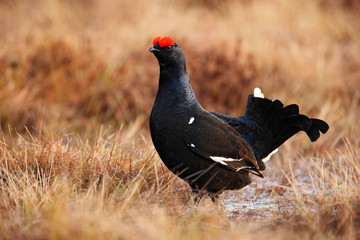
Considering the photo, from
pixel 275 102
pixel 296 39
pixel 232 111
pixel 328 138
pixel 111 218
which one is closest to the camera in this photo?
pixel 111 218

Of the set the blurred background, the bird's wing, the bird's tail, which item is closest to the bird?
the bird's wing

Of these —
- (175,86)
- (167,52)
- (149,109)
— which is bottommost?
(149,109)

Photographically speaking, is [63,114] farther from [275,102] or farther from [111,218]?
[111,218]

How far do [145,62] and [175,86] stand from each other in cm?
337

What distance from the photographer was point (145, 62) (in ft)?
22.7

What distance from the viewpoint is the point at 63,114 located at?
617 cm

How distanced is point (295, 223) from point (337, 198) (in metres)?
0.37

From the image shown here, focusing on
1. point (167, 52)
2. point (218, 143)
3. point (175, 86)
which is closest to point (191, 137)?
point (218, 143)

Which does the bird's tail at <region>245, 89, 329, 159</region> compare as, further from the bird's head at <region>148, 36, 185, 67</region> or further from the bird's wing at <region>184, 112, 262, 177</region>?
the bird's head at <region>148, 36, 185, 67</region>

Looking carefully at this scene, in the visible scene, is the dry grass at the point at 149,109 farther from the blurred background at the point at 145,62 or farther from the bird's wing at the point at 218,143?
the bird's wing at the point at 218,143

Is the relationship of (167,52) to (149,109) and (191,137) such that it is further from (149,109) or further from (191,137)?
(149,109)

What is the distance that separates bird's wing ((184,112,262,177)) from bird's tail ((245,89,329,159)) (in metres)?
0.30

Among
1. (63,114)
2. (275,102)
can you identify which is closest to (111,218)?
(275,102)

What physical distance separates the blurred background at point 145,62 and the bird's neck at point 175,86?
222 cm
